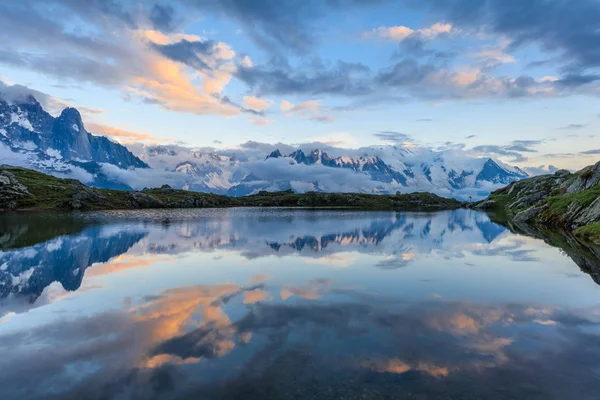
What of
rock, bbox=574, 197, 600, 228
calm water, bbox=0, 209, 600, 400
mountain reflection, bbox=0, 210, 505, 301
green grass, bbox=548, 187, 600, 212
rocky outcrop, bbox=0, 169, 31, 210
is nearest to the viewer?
calm water, bbox=0, 209, 600, 400

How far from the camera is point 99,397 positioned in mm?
13586

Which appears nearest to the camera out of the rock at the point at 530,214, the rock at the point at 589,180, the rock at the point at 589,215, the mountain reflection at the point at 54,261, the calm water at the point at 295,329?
the calm water at the point at 295,329

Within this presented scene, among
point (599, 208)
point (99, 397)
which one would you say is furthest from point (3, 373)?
point (599, 208)

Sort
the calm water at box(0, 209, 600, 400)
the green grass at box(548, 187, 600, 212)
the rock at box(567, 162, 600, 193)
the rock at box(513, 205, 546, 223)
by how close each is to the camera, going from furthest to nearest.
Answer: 1. the rock at box(513, 205, 546, 223)
2. the rock at box(567, 162, 600, 193)
3. the green grass at box(548, 187, 600, 212)
4. the calm water at box(0, 209, 600, 400)

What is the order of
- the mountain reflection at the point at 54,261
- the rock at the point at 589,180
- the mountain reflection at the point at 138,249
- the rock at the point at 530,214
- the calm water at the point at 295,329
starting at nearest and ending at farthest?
the calm water at the point at 295,329 < the mountain reflection at the point at 54,261 < the mountain reflection at the point at 138,249 < the rock at the point at 589,180 < the rock at the point at 530,214

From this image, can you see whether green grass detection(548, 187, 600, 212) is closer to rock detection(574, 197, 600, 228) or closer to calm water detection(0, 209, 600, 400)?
rock detection(574, 197, 600, 228)

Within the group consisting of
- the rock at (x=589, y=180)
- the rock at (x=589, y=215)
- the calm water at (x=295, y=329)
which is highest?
the rock at (x=589, y=180)

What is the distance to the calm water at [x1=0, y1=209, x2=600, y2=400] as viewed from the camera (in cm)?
1457

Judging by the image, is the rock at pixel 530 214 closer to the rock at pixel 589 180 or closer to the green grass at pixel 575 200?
the green grass at pixel 575 200

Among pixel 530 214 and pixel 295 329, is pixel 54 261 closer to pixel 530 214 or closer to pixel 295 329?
pixel 295 329

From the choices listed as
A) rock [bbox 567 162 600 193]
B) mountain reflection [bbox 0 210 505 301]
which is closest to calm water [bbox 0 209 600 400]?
mountain reflection [bbox 0 210 505 301]

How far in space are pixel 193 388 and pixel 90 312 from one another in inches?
537

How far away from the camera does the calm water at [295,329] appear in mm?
14570

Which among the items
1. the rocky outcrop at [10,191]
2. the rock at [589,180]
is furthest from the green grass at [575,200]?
the rocky outcrop at [10,191]
